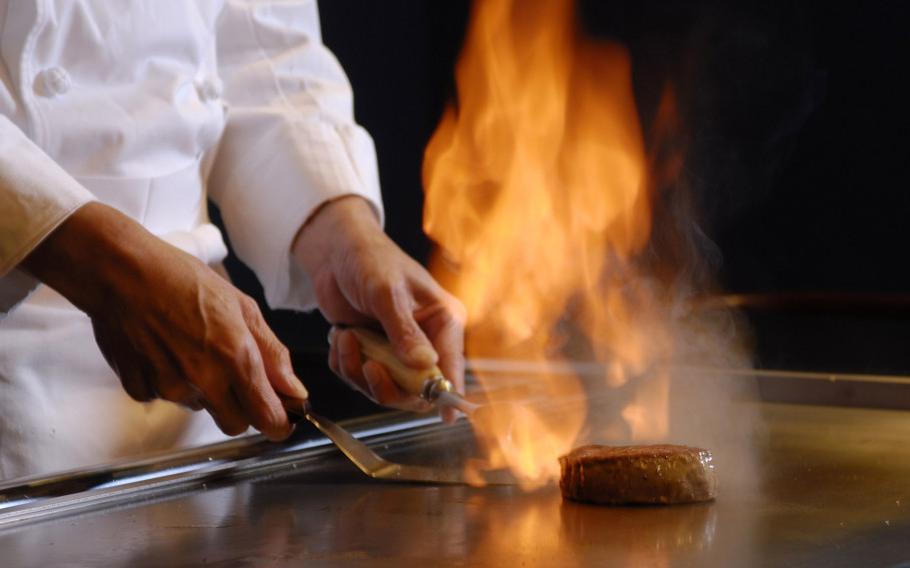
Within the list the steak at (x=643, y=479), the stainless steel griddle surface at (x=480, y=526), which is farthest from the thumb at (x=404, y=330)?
the steak at (x=643, y=479)

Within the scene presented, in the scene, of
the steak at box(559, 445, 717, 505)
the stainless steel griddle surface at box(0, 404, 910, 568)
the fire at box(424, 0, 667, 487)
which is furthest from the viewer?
the fire at box(424, 0, 667, 487)

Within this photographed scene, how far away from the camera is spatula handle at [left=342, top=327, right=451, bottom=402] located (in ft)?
4.12

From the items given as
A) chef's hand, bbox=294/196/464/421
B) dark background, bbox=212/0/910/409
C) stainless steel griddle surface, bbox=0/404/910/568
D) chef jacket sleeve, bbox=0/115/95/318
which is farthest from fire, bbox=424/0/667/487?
dark background, bbox=212/0/910/409

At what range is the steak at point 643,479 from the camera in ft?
3.22

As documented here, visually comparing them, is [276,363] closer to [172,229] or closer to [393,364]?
[393,364]

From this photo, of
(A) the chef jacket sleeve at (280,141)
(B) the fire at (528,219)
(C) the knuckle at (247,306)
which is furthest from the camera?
(B) the fire at (528,219)

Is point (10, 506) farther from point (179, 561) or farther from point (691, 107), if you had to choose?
point (691, 107)

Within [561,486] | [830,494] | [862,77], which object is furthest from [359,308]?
[862,77]

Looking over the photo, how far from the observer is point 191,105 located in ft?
4.54

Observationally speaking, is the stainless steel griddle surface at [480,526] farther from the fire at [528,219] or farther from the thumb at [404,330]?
the fire at [528,219]

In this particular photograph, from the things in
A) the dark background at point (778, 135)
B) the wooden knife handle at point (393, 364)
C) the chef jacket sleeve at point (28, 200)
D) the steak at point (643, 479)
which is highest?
the chef jacket sleeve at point (28, 200)

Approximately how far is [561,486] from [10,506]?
1.52ft

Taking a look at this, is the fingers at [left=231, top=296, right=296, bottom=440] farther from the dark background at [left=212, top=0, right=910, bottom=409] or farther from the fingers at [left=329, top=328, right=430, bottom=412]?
the dark background at [left=212, top=0, right=910, bottom=409]

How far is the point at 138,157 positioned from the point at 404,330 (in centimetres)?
36
